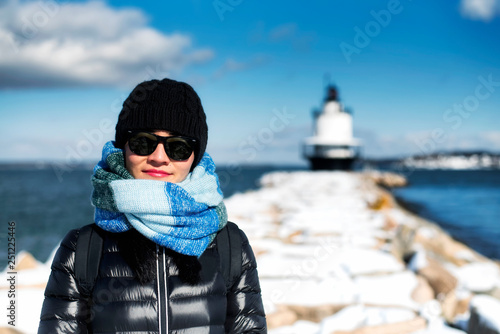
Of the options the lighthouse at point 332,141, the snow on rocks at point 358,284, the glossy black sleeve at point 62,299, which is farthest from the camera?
the lighthouse at point 332,141

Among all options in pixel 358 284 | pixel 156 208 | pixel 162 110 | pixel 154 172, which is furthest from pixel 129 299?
pixel 358 284

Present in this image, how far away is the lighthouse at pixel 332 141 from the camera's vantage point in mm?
30172

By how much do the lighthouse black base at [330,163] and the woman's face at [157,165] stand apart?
2942 cm

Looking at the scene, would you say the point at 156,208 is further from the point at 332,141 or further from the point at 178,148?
the point at 332,141

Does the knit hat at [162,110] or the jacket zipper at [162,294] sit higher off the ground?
the knit hat at [162,110]

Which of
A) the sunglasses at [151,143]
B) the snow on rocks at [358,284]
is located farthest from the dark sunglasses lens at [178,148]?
the snow on rocks at [358,284]

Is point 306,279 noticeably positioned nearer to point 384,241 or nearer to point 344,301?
point 344,301

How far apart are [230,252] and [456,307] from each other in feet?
10.3

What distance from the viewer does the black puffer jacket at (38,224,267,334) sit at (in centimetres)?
133

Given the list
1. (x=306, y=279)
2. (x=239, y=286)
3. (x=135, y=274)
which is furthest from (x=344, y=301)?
(x=135, y=274)

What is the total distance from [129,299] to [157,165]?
0.44 metres

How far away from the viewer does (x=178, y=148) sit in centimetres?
145

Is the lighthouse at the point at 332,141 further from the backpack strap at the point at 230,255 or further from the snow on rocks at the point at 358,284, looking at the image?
the backpack strap at the point at 230,255

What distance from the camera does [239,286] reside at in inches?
57.7
